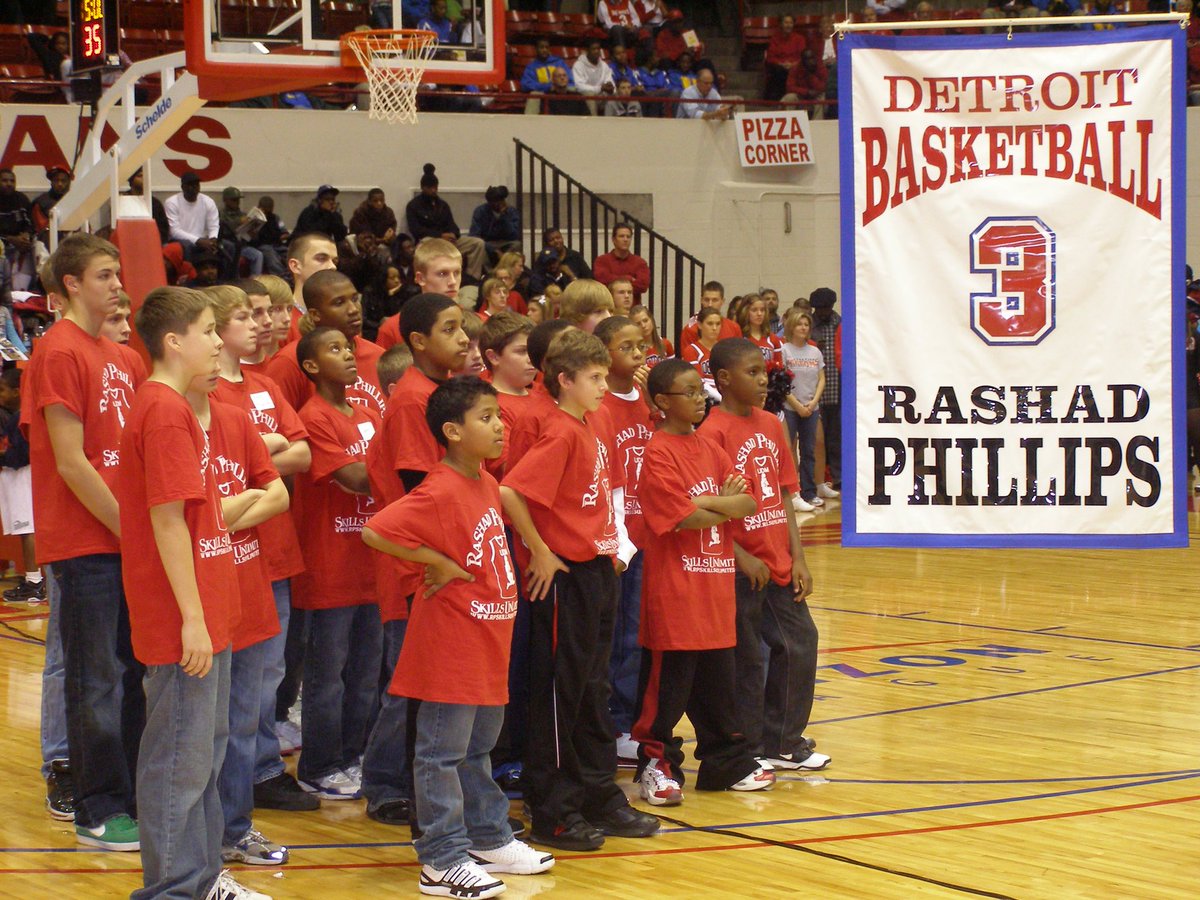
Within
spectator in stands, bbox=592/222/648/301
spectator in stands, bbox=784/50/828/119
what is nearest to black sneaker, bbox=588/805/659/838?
spectator in stands, bbox=592/222/648/301

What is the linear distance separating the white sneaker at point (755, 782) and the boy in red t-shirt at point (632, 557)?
0.54 meters

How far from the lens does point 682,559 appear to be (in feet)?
17.6

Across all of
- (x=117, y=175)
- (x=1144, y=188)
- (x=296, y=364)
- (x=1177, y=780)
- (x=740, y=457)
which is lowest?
(x=1177, y=780)

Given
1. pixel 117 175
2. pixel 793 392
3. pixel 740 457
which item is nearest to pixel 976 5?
pixel 793 392

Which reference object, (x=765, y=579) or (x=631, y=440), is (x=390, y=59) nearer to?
(x=631, y=440)

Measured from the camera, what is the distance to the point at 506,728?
5363 mm

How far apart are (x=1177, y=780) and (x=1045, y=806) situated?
0.64m

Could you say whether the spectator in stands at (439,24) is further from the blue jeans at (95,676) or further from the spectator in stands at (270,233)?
the blue jeans at (95,676)

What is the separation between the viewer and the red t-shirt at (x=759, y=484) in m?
5.61

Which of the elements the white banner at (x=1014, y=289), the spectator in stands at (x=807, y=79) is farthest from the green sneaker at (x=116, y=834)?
the spectator in stands at (x=807, y=79)

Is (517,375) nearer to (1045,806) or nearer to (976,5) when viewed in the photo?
(1045,806)

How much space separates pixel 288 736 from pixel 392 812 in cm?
122

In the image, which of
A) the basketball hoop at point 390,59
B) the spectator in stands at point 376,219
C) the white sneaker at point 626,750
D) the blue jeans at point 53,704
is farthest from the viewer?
the spectator in stands at point 376,219

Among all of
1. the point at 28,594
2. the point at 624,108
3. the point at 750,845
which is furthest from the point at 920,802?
the point at 624,108
